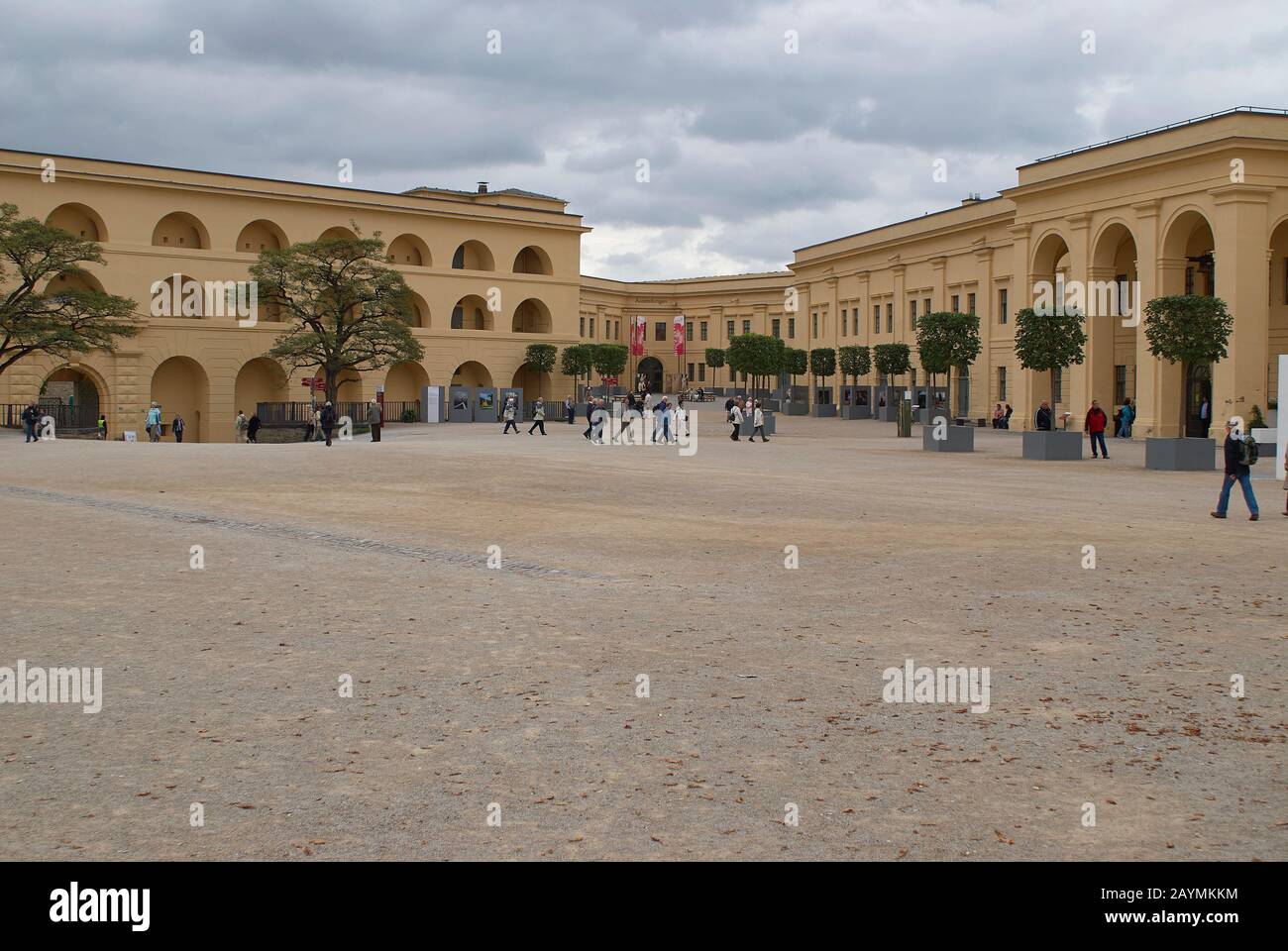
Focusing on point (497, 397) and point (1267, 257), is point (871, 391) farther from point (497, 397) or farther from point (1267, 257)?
point (1267, 257)

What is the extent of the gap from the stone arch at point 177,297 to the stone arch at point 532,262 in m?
19.5

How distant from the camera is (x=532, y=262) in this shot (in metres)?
74.2

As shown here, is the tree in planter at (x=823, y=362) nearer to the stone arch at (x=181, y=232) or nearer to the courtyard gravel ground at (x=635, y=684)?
the stone arch at (x=181, y=232)

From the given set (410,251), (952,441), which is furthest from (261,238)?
(952,441)

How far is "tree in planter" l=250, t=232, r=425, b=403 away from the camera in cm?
5609

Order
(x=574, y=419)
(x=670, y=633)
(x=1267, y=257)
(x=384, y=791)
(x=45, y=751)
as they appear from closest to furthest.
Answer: (x=384, y=791)
(x=45, y=751)
(x=670, y=633)
(x=1267, y=257)
(x=574, y=419)

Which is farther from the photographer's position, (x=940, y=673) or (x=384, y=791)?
(x=940, y=673)

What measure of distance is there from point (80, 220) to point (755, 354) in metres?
36.3

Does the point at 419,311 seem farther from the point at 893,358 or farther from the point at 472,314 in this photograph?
the point at 893,358

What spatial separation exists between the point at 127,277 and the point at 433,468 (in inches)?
1510

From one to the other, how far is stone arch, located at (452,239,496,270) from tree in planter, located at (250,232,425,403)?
12.6m

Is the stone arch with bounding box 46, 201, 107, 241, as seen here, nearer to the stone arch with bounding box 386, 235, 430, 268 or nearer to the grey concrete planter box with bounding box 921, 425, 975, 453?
the stone arch with bounding box 386, 235, 430, 268
